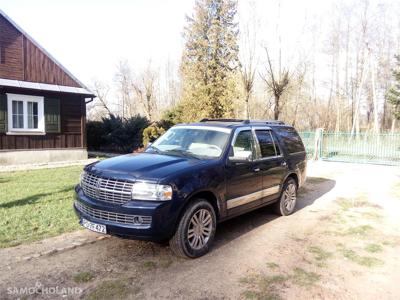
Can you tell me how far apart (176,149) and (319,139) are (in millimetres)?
14984

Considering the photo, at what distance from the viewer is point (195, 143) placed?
566 cm

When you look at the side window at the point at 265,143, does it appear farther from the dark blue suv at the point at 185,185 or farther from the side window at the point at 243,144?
the side window at the point at 243,144

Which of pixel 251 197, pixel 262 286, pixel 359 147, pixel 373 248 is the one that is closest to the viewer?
pixel 262 286

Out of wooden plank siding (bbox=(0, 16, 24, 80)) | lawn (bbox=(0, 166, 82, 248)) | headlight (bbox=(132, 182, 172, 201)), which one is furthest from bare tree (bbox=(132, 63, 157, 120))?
headlight (bbox=(132, 182, 172, 201))

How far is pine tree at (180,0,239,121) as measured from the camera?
A: 18953mm

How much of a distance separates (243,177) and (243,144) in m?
0.60

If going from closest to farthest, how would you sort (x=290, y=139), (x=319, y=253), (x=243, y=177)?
(x=319, y=253) → (x=243, y=177) → (x=290, y=139)

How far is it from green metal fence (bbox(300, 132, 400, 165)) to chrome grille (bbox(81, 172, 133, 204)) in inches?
639

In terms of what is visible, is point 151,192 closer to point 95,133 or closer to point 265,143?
point 265,143

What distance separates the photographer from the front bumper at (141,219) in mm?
4145

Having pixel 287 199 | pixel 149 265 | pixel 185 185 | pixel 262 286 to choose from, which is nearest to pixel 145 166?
pixel 185 185

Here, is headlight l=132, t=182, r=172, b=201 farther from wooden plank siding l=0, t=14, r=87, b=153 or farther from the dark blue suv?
wooden plank siding l=0, t=14, r=87, b=153

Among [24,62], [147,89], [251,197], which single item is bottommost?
[251,197]

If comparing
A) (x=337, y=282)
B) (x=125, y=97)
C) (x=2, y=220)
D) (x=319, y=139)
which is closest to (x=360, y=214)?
(x=337, y=282)
